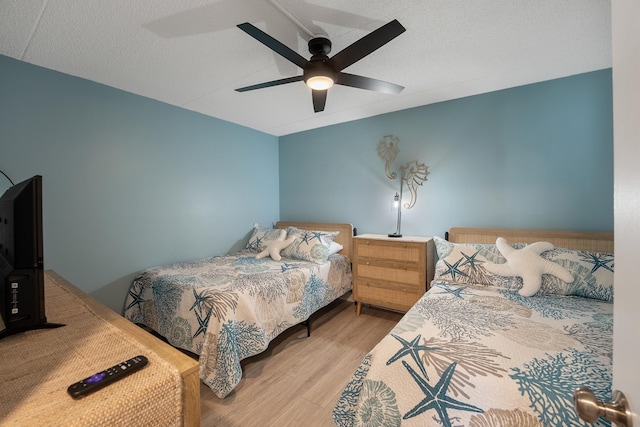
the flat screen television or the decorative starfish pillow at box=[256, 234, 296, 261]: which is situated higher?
the flat screen television

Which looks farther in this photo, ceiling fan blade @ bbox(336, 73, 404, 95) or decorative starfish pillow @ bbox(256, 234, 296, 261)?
decorative starfish pillow @ bbox(256, 234, 296, 261)

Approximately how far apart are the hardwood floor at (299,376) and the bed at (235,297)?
0.48ft

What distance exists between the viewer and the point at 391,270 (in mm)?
2721

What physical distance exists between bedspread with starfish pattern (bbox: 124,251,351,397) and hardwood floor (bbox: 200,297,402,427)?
15 cm

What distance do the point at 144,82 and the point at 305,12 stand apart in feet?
5.60

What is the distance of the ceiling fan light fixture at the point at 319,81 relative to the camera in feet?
5.45

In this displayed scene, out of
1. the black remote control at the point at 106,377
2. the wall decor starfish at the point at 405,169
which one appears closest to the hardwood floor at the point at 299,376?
the black remote control at the point at 106,377

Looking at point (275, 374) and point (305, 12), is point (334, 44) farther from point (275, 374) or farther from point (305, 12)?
point (275, 374)

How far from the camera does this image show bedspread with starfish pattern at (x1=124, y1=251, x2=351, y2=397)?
1.78m

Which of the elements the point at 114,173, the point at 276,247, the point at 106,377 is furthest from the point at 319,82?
the point at 114,173

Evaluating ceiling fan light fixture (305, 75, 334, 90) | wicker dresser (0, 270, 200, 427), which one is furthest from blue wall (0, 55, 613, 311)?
wicker dresser (0, 270, 200, 427)

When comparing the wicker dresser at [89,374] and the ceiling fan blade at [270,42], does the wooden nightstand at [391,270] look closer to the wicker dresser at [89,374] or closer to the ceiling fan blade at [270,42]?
the ceiling fan blade at [270,42]

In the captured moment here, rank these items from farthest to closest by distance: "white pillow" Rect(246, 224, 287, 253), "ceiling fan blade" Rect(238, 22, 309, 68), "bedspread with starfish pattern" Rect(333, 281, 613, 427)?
"white pillow" Rect(246, 224, 287, 253), "ceiling fan blade" Rect(238, 22, 309, 68), "bedspread with starfish pattern" Rect(333, 281, 613, 427)

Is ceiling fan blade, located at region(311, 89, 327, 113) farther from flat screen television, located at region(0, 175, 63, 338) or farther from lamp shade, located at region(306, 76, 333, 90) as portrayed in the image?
flat screen television, located at region(0, 175, 63, 338)
